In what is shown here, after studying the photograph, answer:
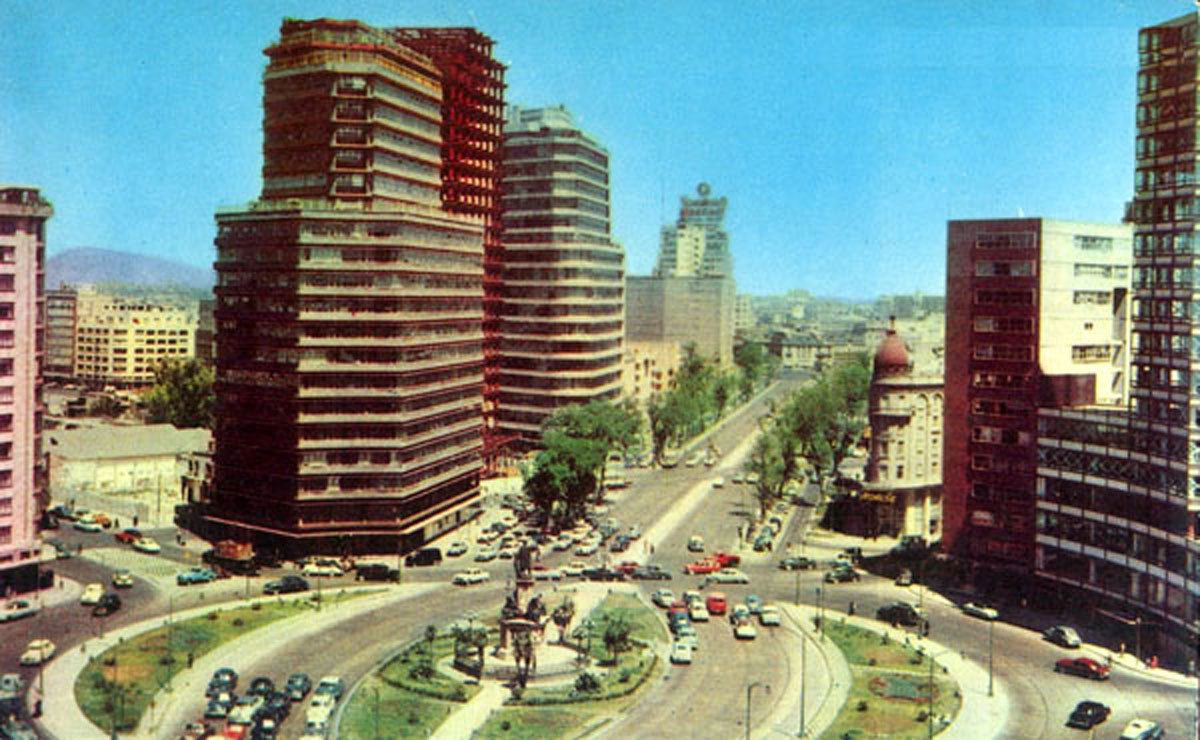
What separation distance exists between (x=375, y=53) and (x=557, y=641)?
47.3m

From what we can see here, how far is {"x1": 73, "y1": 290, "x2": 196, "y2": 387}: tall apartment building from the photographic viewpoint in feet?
523

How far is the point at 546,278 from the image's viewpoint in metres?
116

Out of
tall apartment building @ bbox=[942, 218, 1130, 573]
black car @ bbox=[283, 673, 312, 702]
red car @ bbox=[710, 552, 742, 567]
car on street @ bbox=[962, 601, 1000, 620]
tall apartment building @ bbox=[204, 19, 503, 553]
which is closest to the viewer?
black car @ bbox=[283, 673, 312, 702]

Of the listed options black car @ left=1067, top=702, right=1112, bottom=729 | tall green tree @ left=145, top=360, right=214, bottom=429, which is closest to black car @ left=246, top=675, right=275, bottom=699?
black car @ left=1067, top=702, right=1112, bottom=729

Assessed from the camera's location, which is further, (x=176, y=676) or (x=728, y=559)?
(x=728, y=559)

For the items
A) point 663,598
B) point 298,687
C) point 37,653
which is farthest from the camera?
point 663,598

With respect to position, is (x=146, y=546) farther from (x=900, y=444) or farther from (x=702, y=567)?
(x=900, y=444)

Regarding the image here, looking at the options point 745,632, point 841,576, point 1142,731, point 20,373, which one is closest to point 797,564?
point 841,576

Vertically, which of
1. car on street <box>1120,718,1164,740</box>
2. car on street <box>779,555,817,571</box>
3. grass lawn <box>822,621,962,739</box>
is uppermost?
car on street <box>779,555,817,571</box>

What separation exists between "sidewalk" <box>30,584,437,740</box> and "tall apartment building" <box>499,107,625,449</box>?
46.3m

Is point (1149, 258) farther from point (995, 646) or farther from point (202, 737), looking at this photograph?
point (202, 737)

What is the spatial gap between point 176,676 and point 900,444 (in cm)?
5829

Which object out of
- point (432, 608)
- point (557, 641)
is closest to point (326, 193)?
point (432, 608)

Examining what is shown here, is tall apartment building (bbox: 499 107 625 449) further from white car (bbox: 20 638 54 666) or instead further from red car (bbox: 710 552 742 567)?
white car (bbox: 20 638 54 666)
